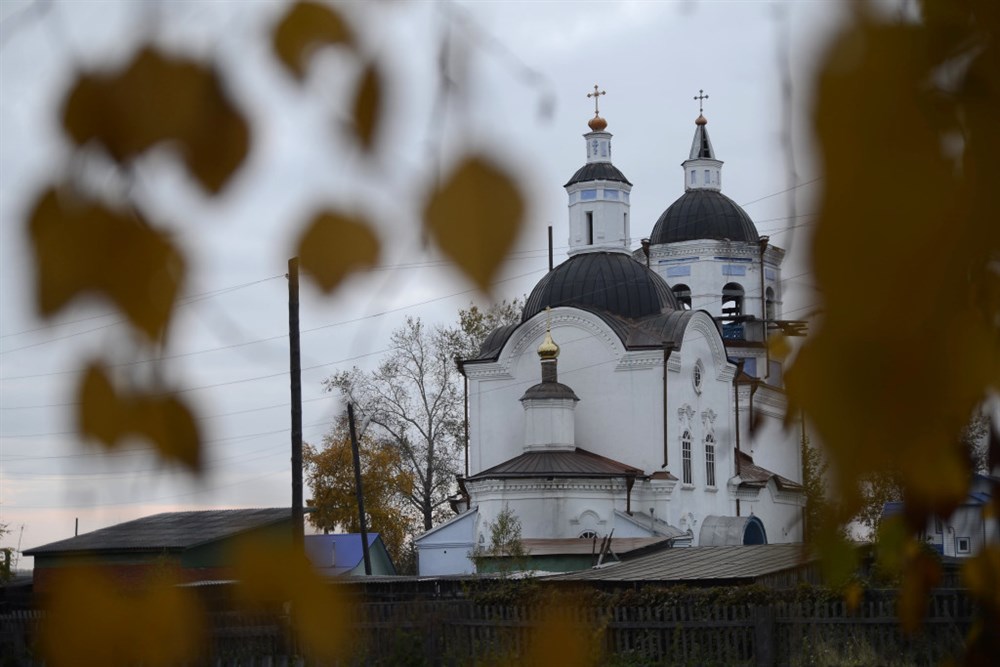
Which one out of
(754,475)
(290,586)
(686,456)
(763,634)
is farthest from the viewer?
(754,475)

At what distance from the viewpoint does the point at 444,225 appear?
1.14 meters

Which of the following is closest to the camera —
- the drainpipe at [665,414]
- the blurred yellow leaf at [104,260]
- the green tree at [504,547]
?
the blurred yellow leaf at [104,260]

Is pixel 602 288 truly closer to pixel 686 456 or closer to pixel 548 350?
pixel 548 350

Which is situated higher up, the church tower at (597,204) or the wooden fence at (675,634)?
the church tower at (597,204)

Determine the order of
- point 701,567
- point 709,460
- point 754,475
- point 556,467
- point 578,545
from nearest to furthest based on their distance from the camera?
point 701,567 < point 578,545 < point 556,467 < point 709,460 < point 754,475

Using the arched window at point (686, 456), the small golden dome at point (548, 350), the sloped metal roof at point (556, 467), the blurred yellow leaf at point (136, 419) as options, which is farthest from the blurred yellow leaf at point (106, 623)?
the arched window at point (686, 456)

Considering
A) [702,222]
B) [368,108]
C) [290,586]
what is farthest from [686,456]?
[368,108]

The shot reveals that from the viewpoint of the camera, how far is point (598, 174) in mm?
34719

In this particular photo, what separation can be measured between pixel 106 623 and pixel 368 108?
1.76 ft

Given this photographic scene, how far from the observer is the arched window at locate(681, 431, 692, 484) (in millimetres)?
32312

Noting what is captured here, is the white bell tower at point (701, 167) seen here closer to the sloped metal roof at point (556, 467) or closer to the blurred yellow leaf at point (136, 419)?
the sloped metal roof at point (556, 467)

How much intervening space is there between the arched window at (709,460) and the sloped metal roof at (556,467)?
2919 mm

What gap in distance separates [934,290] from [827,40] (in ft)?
0.69

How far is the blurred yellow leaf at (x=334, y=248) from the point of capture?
121cm
